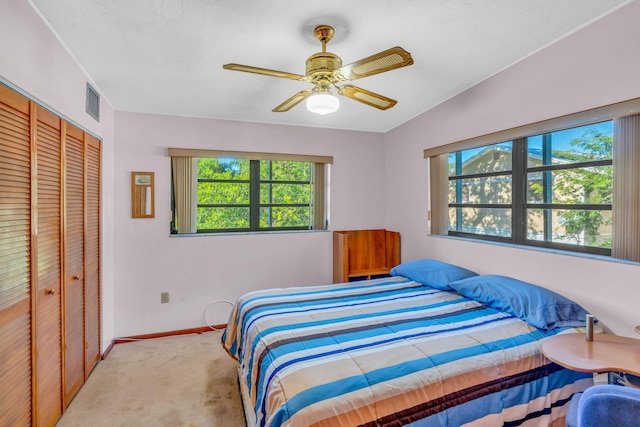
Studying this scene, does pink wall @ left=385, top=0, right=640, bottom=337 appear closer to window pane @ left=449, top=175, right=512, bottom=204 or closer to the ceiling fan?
window pane @ left=449, top=175, right=512, bottom=204

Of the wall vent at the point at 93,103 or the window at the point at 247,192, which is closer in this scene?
the wall vent at the point at 93,103

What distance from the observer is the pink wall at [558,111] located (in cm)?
186

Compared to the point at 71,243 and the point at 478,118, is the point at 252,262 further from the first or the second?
the point at 478,118

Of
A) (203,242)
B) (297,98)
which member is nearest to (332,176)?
(203,242)

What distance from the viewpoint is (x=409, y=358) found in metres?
1.62

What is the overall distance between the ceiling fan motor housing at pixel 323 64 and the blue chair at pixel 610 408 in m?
1.81

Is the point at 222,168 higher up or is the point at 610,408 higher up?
the point at 222,168

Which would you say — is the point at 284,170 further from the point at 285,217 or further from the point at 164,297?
the point at 164,297

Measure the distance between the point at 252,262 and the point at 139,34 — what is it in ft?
8.22

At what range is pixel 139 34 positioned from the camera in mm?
1988

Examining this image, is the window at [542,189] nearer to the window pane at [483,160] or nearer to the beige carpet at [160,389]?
the window pane at [483,160]

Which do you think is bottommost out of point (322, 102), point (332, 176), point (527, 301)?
point (527, 301)

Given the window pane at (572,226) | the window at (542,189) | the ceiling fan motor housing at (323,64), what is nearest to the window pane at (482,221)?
the window at (542,189)

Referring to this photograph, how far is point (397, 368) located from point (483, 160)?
2.29 metres
